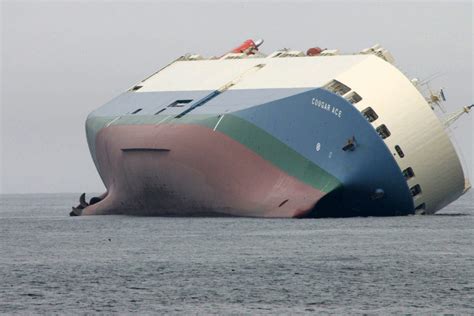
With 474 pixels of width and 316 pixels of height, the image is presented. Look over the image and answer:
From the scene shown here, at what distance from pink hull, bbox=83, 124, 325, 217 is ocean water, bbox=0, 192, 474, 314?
1.19 m

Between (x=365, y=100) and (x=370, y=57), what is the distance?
5497 millimetres

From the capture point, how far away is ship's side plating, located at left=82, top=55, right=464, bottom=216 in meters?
86.6

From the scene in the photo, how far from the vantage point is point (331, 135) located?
86938 millimetres

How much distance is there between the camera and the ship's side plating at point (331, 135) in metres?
86.6

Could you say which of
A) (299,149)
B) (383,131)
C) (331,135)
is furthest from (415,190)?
(299,149)

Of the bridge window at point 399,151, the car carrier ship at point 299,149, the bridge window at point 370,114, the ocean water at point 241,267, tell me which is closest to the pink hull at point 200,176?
the car carrier ship at point 299,149

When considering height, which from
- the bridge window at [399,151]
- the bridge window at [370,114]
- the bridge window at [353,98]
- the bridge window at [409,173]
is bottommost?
the bridge window at [409,173]

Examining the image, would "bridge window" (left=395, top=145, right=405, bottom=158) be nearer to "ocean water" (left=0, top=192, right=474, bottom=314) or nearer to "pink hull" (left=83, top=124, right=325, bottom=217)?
"ocean water" (left=0, top=192, right=474, bottom=314)

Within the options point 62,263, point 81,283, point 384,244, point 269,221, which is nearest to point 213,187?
point 269,221

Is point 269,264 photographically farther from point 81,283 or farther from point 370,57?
point 370,57

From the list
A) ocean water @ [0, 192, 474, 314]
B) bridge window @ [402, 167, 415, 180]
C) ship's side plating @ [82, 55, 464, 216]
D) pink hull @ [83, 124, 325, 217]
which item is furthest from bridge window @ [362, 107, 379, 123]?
ocean water @ [0, 192, 474, 314]

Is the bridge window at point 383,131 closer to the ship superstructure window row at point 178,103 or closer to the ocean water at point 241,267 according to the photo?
A: the ocean water at point 241,267

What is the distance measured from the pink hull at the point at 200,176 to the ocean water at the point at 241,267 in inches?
46.8

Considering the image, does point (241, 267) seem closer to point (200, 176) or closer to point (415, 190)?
point (200, 176)
